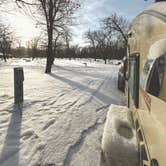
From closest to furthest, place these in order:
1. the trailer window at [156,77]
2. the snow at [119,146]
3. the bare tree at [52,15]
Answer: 1. the trailer window at [156,77]
2. the snow at [119,146]
3. the bare tree at [52,15]

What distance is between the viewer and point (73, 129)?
5590 millimetres

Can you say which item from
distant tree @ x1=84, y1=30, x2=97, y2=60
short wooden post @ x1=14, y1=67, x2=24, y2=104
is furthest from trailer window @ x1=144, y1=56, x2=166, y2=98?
distant tree @ x1=84, y1=30, x2=97, y2=60

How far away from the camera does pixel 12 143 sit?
4648 millimetres

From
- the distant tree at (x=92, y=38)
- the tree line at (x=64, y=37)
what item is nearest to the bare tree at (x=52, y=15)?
the tree line at (x=64, y=37)

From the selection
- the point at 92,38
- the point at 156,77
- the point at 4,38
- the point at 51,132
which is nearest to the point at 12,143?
the point at 51,132

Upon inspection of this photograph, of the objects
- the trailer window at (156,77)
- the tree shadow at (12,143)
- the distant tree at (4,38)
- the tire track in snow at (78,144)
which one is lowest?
the tire track in snow at (78,144)

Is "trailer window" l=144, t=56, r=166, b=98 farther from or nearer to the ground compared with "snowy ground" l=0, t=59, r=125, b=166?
farther from the ground

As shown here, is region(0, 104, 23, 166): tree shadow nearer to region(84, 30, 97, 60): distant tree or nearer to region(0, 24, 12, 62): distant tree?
region(0, 24, 12, 62): distant tree

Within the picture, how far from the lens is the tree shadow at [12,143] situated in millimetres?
3994

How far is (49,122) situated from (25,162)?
6.67 feet

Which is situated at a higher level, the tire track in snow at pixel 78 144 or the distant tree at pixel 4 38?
the distant tree at pixel 4 38

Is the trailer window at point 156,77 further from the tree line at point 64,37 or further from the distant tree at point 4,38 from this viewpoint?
the distant tree at point 4,38

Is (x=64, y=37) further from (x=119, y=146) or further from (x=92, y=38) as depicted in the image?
(x=92, y=38)

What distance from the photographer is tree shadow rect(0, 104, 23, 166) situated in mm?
3994
